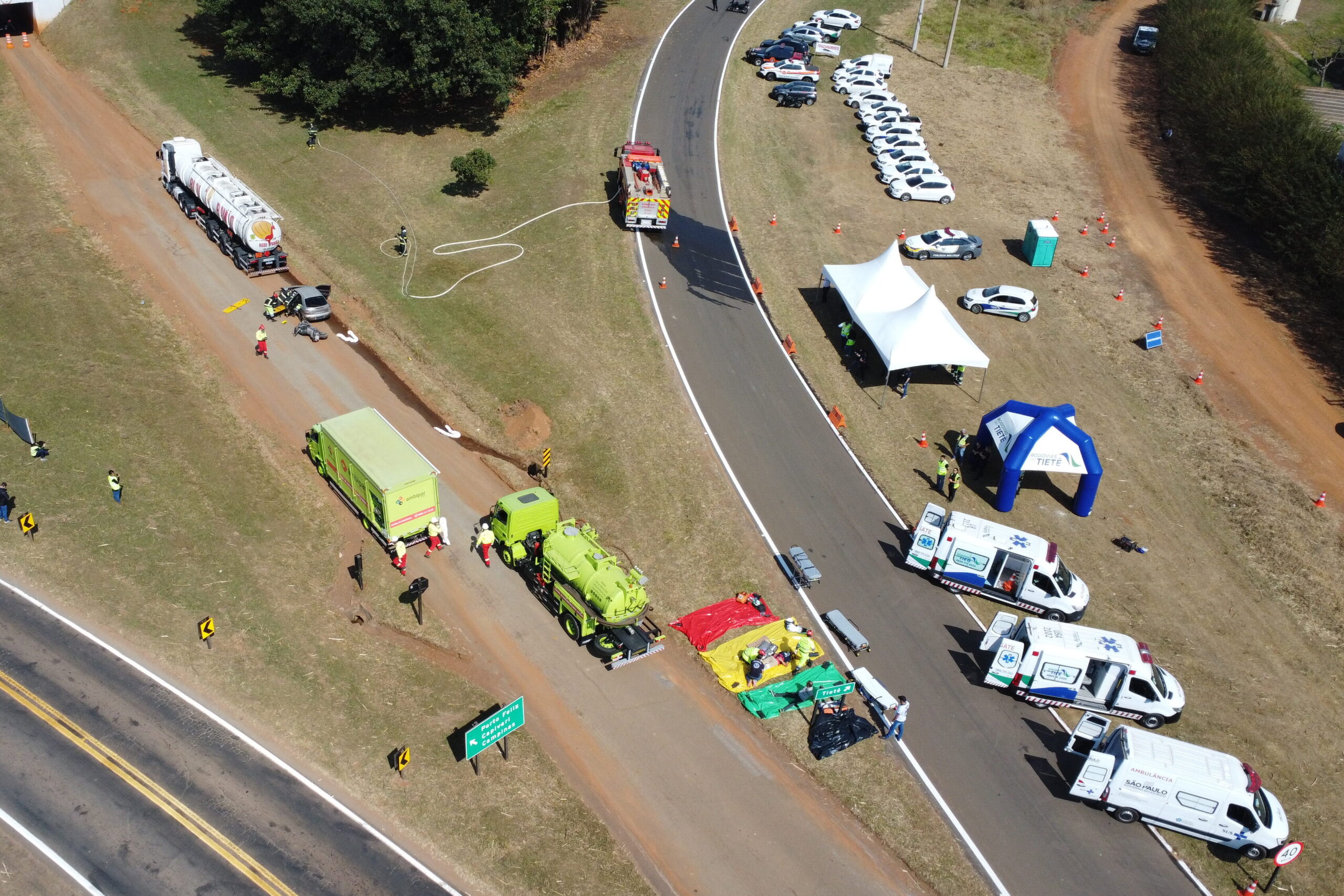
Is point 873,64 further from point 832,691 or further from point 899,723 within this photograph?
point 899,723

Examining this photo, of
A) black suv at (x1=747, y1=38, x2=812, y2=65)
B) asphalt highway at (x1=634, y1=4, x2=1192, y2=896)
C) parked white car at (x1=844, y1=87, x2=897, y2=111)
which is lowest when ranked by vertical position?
asphalt highway at (x1=634, y1=4, x2=1192, y2=896)

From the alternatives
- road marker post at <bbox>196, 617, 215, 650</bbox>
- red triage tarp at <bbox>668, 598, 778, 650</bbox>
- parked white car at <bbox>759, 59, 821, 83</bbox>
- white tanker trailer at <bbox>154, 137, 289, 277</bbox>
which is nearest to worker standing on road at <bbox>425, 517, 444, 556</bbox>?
road marker post at <bbox>196, 617, 215, 650</bbox>

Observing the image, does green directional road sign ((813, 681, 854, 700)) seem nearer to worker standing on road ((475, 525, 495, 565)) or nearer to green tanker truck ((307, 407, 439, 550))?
worker standing on road ((475, 525, 495, 565))

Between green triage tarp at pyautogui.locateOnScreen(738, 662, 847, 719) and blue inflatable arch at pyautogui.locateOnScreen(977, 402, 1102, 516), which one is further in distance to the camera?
blue inflatable arch at pyautogui.locateOnScreen(977, 402, 1102, 516)

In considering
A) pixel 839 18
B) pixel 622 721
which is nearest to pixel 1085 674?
pixel 622 721

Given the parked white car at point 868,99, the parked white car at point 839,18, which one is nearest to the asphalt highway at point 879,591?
the parked white car at point 868,99

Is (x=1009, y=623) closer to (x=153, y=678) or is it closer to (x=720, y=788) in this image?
(x=720, y=788)
